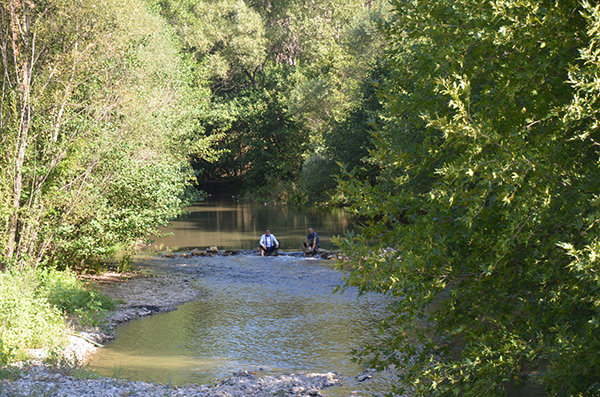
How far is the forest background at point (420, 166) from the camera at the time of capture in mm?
6367

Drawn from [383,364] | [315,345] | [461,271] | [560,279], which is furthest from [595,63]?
[315,345]

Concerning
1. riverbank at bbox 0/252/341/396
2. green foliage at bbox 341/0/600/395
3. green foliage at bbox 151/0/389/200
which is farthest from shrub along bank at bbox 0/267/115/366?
green foliage at bbox 151/0/389/200

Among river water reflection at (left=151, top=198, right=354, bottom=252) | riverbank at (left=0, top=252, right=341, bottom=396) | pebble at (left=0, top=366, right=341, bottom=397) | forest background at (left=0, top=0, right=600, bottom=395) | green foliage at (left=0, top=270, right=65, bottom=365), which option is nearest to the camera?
forest background at (left=0, top=0, right=600, bottom=395)

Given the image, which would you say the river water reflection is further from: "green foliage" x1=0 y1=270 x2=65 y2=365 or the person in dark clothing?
"green foliage" x1=0 y1=270 x2=65 y2=365

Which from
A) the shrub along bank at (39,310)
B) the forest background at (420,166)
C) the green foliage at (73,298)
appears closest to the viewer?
the forest background at (420,166)

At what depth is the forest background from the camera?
6.37 metres

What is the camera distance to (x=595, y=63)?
19.2 feet

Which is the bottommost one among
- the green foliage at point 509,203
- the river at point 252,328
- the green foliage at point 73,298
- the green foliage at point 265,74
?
the river at point 252,328

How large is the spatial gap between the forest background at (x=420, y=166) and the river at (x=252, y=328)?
1364mm

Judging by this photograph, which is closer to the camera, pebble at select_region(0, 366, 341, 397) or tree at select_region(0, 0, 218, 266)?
pebble at select_region(0, 366, 341, 397)

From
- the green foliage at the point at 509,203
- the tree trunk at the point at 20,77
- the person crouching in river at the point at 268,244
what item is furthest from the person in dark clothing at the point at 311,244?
the green foliage at the point at 509,203

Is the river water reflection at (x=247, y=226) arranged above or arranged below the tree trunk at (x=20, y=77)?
below

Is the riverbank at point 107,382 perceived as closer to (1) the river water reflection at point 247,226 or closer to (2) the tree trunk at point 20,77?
(2) the tree trunk at point 20,77

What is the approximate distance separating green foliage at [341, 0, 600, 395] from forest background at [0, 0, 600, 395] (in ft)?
0.09
